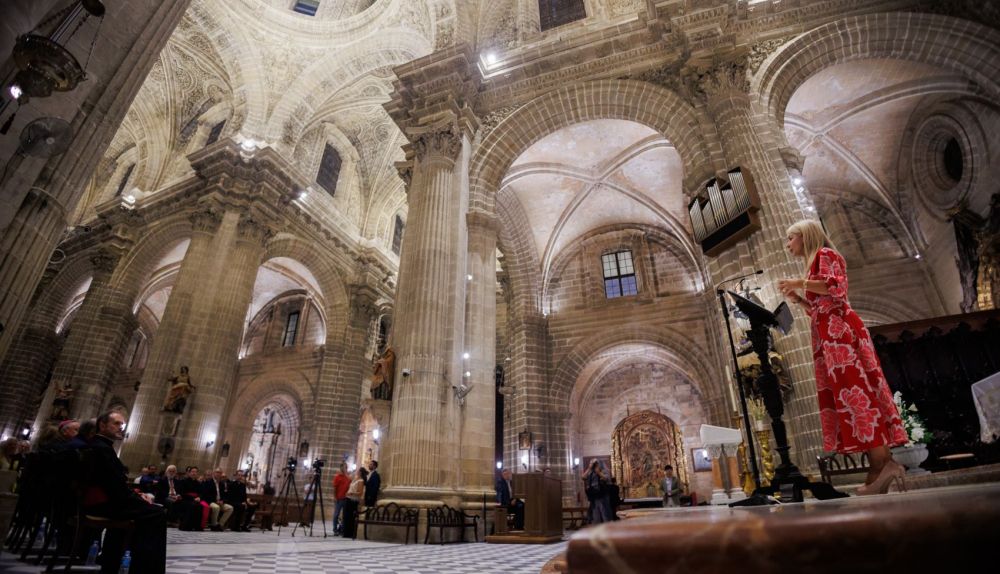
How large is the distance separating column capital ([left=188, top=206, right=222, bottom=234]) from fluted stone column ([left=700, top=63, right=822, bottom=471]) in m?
13.6

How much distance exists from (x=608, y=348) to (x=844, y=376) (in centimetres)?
1316

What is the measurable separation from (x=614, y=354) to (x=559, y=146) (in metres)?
7.47

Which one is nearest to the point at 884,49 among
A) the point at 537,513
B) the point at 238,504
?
the point at 537,513

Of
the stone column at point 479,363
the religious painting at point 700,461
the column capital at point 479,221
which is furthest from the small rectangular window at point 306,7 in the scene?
the religious painting at point 700,461

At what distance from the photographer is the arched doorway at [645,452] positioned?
16.5 metres

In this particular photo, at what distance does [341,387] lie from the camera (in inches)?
691

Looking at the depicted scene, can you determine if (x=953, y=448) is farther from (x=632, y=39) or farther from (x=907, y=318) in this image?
(x=632, y=39)

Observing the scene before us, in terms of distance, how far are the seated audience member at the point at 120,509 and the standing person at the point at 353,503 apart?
6.18 meters

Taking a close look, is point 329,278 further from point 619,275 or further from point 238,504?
point 619,275

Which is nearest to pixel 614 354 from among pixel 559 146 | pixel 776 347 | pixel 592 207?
pixel 592 207

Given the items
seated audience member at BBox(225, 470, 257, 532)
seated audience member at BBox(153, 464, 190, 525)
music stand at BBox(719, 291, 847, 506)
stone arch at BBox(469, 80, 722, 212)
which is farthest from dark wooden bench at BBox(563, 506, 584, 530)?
music stand at BBox(719, 291, 847, 506)

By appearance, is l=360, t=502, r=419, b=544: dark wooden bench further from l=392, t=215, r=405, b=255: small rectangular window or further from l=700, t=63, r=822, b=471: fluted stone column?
l=392, t=215, r=405, b=255: small rectangular window

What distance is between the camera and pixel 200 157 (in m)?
15.5

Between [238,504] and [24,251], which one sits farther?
[238,504]
